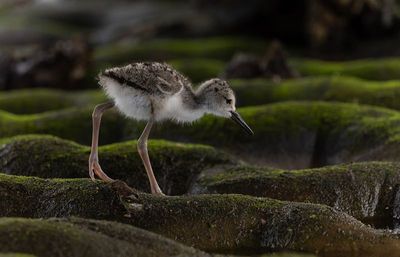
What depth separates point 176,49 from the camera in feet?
85.3

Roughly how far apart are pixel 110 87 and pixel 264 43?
54.4 ft

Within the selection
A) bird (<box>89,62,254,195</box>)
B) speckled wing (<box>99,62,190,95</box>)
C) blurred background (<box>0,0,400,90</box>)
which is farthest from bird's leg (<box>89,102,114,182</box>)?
blurred background (<box>0,0,400,90</box>)

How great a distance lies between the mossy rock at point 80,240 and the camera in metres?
7.87

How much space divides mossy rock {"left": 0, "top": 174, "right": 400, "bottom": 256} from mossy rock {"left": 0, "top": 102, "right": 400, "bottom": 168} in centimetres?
517

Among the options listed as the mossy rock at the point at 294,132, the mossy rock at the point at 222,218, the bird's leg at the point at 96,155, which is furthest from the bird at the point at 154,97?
the mossy rock at the point at 294,132

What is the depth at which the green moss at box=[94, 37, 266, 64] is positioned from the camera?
25422mm

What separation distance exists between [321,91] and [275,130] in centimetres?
282

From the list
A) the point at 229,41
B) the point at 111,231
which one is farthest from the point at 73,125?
the point at 229,41

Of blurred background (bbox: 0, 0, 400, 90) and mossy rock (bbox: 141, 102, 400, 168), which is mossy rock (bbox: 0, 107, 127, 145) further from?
blurred background (bbox: 0, 0, 400, 90)

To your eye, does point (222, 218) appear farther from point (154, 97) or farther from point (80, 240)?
point (80, 240)

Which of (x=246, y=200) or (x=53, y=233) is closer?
(x=53, y=233)

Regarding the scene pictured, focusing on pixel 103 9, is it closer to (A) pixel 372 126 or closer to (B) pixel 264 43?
(B) pixel 264 43

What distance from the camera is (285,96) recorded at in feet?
59.7

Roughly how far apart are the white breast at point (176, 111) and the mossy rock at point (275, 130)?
3.89 m
